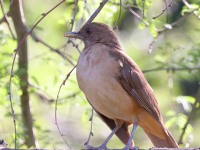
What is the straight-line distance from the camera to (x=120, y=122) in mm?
7887

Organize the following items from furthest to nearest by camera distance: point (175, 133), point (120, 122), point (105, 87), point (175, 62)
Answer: point (175, 133) < point (175, 62) < point (120, 122) < point (105, 87)

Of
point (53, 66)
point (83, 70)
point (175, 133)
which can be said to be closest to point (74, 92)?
point (53, 66)

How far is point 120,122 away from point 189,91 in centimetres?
526

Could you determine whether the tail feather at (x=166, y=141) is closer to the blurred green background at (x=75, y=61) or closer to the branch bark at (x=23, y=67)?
the blurred green background at (x=75, y=61)

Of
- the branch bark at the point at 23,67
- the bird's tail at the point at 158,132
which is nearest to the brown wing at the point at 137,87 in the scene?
the bird's tail at the point at 158,132

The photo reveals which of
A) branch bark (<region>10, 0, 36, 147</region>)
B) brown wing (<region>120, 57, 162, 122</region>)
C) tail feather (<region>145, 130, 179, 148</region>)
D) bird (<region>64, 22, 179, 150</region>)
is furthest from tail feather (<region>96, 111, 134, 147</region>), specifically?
branch bark (<region>10, 0, 36, 147</region>)

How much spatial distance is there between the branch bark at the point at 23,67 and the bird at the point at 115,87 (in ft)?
4.59

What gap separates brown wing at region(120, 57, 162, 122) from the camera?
24.3 feet

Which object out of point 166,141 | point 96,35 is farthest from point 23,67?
point 166,141

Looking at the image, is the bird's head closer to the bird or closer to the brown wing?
the bird

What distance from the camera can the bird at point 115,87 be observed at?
7.25 metres

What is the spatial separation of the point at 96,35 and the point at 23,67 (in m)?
1.62

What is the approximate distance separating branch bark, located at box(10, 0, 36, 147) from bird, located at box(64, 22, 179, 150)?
4.59 ft

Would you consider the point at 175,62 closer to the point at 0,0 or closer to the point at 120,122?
the point at 120,122
